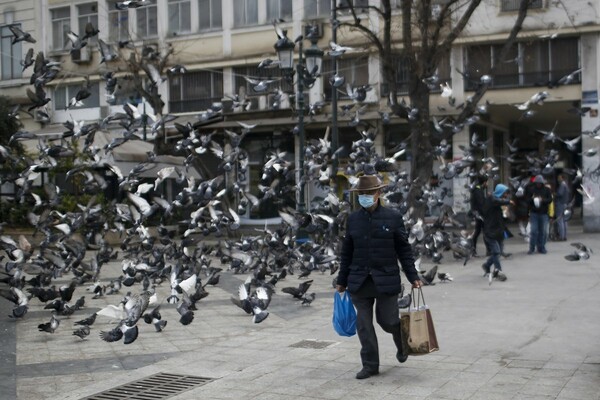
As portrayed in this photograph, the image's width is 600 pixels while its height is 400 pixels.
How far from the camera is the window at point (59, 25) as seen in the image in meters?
36.9

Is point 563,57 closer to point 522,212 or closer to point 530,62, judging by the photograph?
point 530,62

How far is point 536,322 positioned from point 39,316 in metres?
6.70

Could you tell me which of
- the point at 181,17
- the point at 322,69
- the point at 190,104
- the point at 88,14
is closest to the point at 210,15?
the point at 181,17

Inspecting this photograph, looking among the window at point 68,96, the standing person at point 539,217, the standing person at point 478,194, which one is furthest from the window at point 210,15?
the standing person at point 539,217

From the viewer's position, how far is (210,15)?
33.4 metres

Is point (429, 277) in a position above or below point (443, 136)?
below

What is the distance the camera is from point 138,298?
10.4m

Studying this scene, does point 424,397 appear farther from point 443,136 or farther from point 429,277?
point 443,136

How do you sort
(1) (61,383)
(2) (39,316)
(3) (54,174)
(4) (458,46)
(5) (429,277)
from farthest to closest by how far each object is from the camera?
(4) (458,46) < (3) (54,174) < (5) (429,277) < (2) (39,316) < (1) (61,383)

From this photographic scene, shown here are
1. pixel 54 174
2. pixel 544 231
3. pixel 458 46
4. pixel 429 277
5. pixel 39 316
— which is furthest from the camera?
pixel 458 46

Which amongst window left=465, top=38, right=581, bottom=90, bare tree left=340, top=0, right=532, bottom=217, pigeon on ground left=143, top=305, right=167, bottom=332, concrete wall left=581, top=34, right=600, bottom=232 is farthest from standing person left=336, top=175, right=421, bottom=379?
window left=465, top=38, right=581, bottom=90

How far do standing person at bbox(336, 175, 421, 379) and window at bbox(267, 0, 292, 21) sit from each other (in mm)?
24868

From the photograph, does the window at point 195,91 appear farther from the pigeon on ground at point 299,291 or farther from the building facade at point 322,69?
the pigeon on ground at point 299,291

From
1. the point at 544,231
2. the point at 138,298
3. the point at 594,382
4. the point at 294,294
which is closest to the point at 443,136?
the point at 544,231
